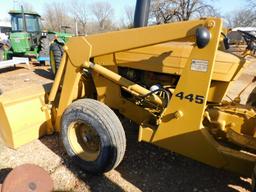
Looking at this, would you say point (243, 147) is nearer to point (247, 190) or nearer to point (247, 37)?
point (247, 190)

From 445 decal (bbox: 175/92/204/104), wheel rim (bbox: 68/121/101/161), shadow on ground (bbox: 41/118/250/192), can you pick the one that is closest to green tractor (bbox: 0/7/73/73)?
wheel rim (bbox: 68/121/101/161)

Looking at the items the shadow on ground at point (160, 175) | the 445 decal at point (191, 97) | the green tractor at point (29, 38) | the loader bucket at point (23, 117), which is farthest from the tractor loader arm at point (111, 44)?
the green tractor at point (29, 38)

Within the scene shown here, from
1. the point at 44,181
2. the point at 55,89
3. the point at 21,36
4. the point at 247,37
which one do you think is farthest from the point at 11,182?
the point at 21,36

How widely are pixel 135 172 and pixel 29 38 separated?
9.18 m

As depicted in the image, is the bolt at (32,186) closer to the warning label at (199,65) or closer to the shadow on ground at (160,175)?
the shadow on ground at (160,175)

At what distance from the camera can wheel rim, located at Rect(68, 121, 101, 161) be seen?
10.4ft

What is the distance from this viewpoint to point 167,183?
3.03 metres

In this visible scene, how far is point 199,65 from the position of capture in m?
2.38

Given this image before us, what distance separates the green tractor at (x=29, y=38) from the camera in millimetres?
10133

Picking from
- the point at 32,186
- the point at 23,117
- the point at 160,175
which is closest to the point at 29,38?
the point at 23,117

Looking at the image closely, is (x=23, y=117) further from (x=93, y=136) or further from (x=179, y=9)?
(x=179, y=9)

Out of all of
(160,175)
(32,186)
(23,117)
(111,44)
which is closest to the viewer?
(32,186)

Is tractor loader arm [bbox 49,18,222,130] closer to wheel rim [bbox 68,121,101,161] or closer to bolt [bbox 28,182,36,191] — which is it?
wheel rim [bbox 68,121,101,161]

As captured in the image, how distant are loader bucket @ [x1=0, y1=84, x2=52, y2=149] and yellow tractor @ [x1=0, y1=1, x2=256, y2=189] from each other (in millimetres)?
12
